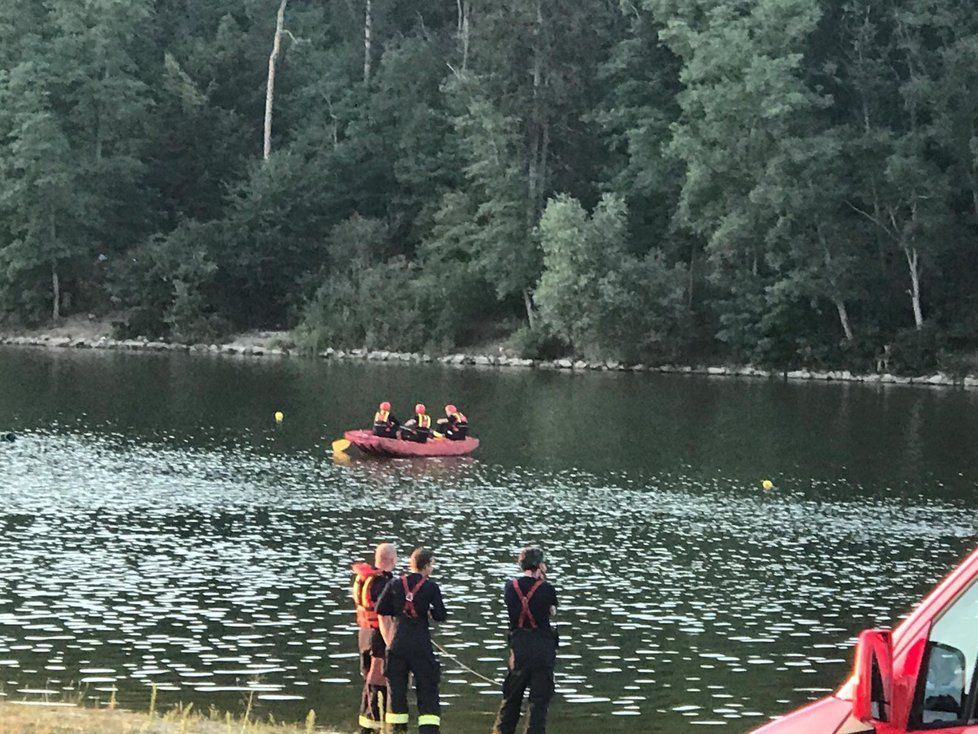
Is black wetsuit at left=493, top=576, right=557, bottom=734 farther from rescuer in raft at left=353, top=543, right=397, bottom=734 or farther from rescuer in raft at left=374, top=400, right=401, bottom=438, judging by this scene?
rescuer in raft at left=374, top=400, right=401, bottom=438

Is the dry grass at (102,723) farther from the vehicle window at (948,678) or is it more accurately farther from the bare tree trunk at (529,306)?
the bare tree trunk at (529,306)

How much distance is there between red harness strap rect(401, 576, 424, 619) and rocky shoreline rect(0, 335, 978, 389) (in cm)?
6672

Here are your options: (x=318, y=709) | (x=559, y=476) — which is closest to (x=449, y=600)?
(x=318, y=709)

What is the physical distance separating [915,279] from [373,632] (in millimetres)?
66667

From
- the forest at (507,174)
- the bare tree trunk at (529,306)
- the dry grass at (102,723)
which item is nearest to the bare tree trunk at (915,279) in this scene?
the forest at (507,174)

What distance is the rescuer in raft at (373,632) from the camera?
1636 centimetres

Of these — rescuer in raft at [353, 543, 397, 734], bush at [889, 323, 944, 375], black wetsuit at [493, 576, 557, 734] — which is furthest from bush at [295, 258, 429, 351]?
black wetsuit at [493, 576, 557, 734]

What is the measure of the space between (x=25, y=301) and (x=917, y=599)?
7768 centimetres

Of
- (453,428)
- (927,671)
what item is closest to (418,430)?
(453,428)

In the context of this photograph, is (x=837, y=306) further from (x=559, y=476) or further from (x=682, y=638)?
(x=682, y=638)

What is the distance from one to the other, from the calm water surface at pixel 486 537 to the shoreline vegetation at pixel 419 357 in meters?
12.9

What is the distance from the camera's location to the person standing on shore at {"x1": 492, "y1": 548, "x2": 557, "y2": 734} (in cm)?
1552

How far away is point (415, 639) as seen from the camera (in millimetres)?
15922

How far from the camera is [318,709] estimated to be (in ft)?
66.9
